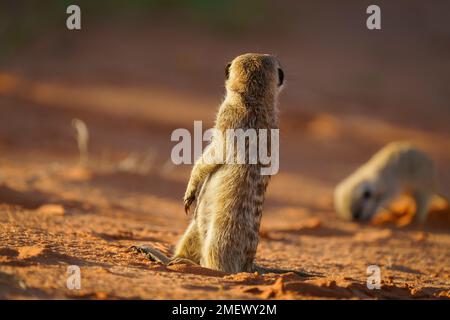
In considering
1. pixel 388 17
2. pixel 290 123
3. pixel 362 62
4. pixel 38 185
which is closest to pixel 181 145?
pixel 290 123

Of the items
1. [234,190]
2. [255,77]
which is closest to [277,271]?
[234,190]

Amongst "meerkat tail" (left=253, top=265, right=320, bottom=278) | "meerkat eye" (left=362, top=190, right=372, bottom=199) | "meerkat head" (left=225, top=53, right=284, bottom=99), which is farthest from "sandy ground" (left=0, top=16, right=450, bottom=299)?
"meerkat head" (left=225, top=53, right=284, bottom=99)

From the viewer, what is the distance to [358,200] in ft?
31.7

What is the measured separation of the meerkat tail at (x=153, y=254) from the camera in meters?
5.28

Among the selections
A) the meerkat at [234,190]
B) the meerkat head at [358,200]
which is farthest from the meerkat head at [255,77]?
the meerkat head at [358,200]

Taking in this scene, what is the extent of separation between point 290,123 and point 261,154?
968cm

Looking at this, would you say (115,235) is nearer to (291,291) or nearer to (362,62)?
(291,291)

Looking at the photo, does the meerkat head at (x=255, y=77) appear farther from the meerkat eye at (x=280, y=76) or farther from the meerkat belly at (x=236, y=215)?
the meerkat belly at (x=236, y=215)

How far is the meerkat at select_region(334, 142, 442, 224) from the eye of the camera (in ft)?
32.2

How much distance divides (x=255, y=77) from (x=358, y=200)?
457 cm

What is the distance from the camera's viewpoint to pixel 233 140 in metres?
5.32

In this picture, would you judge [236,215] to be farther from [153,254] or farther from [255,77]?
[255,77]

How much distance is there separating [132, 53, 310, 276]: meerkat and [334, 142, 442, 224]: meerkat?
4.47m
